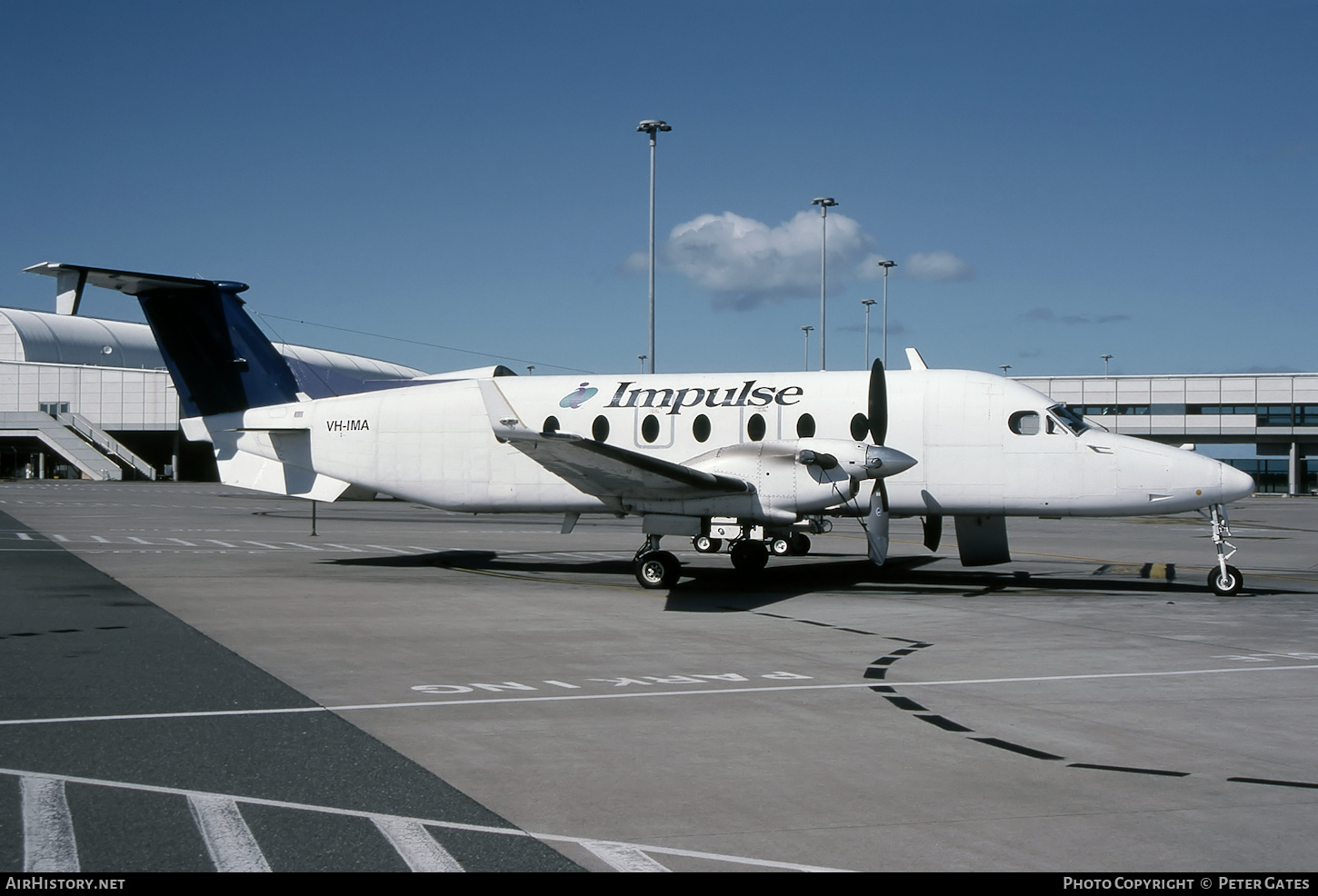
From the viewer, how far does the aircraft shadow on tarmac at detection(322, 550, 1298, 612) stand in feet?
60.8

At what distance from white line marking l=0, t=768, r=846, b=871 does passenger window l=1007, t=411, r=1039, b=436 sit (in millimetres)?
14709

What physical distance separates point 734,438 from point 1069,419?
588 centimetres

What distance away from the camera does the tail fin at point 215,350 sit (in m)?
22.3

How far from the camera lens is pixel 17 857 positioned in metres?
5.43

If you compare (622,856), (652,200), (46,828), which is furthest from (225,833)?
(652,200)

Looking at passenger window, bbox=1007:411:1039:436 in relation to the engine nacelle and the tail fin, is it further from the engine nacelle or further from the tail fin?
the tail fin

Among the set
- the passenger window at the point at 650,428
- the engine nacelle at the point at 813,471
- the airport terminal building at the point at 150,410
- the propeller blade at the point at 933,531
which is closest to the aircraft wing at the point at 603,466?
the engine nacelle at the point at 813,471

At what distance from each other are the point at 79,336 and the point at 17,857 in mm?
110522

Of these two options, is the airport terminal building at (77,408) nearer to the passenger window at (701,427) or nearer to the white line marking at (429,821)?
the passenger window at (701,427)

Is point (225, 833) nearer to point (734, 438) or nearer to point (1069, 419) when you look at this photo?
point (734, 438)

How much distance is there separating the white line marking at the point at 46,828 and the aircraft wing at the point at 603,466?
399 inches

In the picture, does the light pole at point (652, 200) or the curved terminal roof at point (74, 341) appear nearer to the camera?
the light pole at point (652, 200)

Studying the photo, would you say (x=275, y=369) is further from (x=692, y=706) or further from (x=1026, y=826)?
(x=1026, y=826)

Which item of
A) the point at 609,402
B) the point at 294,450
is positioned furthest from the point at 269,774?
the point at 294,450
